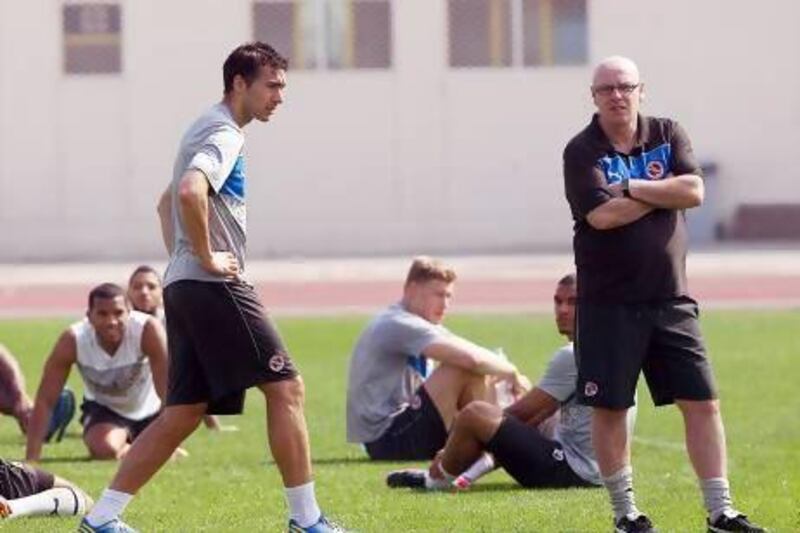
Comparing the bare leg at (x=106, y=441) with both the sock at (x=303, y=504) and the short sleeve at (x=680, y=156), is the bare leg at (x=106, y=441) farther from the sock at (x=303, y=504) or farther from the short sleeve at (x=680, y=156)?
the short sleeve at (x=680, y=156)

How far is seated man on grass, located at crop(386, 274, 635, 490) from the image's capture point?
11953mm

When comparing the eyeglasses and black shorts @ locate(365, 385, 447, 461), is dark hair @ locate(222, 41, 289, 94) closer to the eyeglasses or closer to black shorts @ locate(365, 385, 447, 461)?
the eyeglasses

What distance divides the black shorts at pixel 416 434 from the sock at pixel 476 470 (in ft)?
5.16

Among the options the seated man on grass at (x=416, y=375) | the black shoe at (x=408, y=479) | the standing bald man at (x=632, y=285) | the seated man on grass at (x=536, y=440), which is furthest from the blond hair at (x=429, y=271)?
the standing bald man at (x=632, y=285)

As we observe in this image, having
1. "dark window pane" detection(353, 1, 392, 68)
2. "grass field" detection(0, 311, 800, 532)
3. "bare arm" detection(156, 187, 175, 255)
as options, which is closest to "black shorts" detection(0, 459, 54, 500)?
"grass field" detection(0, 311, 800, 532)

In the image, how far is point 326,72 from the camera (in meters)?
40.7

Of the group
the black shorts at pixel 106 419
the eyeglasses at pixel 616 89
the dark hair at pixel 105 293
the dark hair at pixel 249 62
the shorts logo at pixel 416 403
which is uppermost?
the dark hair at pixel 249 62

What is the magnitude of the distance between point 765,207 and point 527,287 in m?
10.1

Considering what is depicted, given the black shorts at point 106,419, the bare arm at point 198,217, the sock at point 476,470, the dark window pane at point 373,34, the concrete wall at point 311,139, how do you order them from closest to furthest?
1. the bare arm at point 198,217
2. the sock at point 476,470
3. the black shorts at point 106,419
4. the concrete wall at point 311,139
5. the dark window pane at point 373,34

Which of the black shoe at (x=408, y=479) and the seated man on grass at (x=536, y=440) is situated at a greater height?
the seated man on grass at (x=536, y=440)

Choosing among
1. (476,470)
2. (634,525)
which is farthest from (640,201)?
(476,470)

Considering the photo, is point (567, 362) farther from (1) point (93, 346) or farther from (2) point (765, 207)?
(2) point (765, 207)

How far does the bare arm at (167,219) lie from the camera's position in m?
9.76

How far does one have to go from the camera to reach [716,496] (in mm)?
9750
